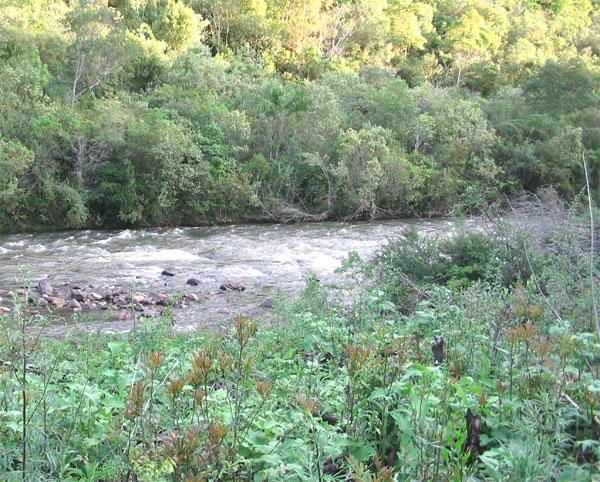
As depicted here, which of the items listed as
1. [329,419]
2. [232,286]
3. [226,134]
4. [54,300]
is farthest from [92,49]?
[329,419]

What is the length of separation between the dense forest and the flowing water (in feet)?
5.63

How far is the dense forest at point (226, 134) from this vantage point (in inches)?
1042

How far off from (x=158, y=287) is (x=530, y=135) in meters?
23.4

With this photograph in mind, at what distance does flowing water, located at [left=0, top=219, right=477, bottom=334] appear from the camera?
15.4 meters

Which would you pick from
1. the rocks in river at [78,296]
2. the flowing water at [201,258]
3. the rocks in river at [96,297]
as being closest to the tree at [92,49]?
the flowing water at [201,258]

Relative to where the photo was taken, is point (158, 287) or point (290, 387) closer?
point (290, 387)

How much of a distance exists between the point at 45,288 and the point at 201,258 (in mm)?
5991

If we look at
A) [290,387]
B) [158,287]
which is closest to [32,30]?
[158,287]

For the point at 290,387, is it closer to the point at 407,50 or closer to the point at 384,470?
the point at 384,470

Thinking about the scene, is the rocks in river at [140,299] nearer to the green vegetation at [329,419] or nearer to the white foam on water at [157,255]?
the white foam on water at [157,255]

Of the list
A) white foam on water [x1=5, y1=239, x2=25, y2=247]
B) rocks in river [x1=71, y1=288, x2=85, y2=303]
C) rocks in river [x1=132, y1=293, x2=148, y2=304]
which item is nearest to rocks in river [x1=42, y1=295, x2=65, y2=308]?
rocks in river [x1=71, y1=288, x2=85, y2=303]

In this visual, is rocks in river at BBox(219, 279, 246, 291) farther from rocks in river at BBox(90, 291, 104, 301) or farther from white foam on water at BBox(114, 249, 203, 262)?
white foam on water at BBox(114, 249, 203, 262)

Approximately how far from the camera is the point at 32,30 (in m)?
32.9

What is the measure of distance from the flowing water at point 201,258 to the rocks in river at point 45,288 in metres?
0.60
